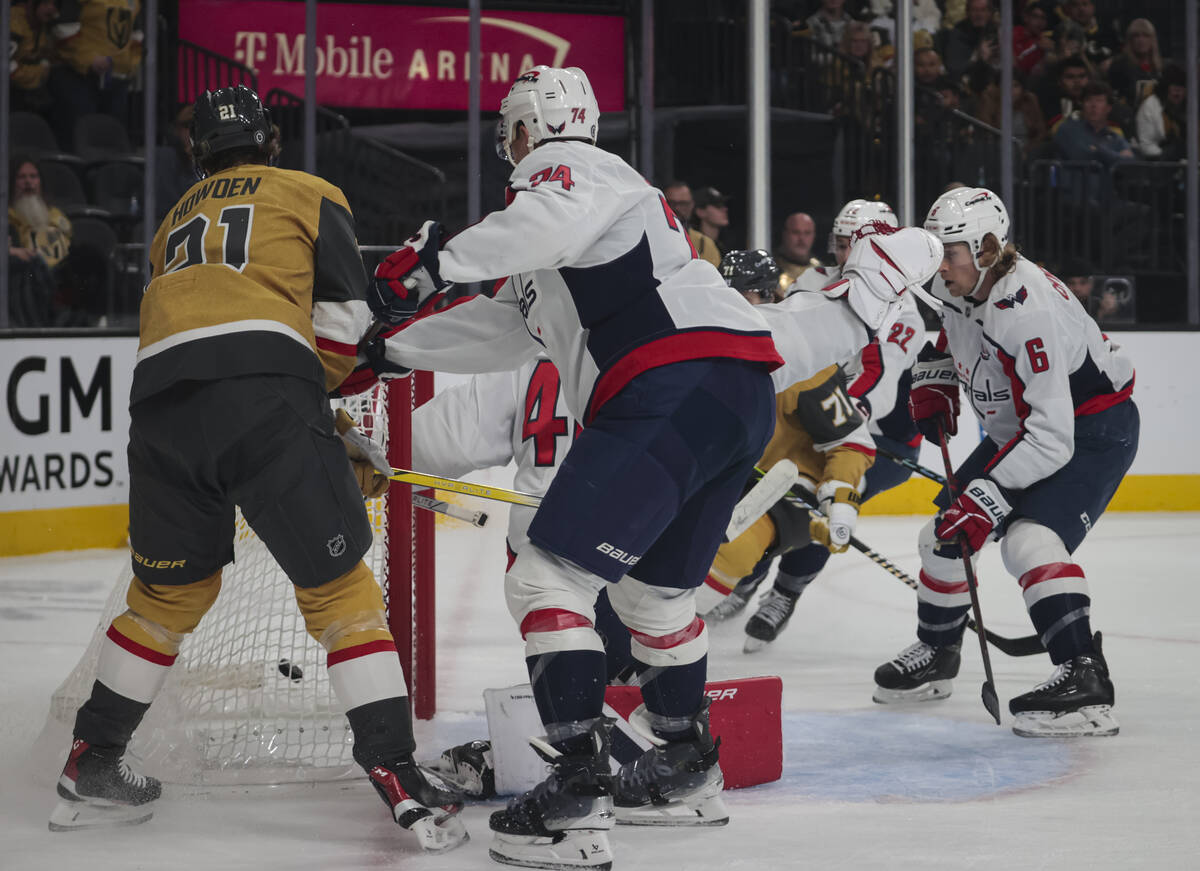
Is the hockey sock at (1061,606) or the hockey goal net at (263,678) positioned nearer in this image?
the hockey goal net at (263,678)

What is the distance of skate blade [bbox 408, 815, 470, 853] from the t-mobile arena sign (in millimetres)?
5314

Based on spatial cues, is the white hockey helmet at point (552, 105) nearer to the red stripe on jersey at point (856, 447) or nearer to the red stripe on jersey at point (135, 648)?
Answer: the red stripe on jersey at point (135, 648)

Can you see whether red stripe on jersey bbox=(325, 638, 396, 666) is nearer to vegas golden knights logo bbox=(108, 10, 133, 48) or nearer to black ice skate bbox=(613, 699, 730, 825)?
black ice skate bbox=(613, 699, 730, 825)

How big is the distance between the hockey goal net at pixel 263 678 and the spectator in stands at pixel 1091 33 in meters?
5.62

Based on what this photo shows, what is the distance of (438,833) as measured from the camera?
1.96 m

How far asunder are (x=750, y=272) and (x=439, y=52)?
3968 mm

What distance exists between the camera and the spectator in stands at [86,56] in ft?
19.2

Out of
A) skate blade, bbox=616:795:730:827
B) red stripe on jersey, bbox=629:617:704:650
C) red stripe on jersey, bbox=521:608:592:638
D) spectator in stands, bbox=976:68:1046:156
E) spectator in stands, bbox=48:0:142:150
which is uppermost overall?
spectator in stands, bbox=48:0:142:150

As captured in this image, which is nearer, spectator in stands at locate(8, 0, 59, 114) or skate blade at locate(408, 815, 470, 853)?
skate blade at locate(408, 815, 470, 853)

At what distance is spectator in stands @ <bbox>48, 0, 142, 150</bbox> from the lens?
5859 millimetres

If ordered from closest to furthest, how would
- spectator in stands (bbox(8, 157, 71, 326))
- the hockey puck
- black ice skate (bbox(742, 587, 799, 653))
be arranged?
the hockey puck < black ice skate (bbox(742, 587, 799, 653)) < spectator in stands (bbox(8, 157, 71, 326))

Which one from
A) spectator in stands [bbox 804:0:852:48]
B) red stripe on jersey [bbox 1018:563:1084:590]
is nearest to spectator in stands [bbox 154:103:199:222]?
spectator in stands [bbox 804:0:852:48]

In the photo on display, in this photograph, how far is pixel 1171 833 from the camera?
2078 mm

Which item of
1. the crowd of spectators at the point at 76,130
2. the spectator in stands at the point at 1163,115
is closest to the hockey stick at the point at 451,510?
the crowd of spectators at the point at 76,130
